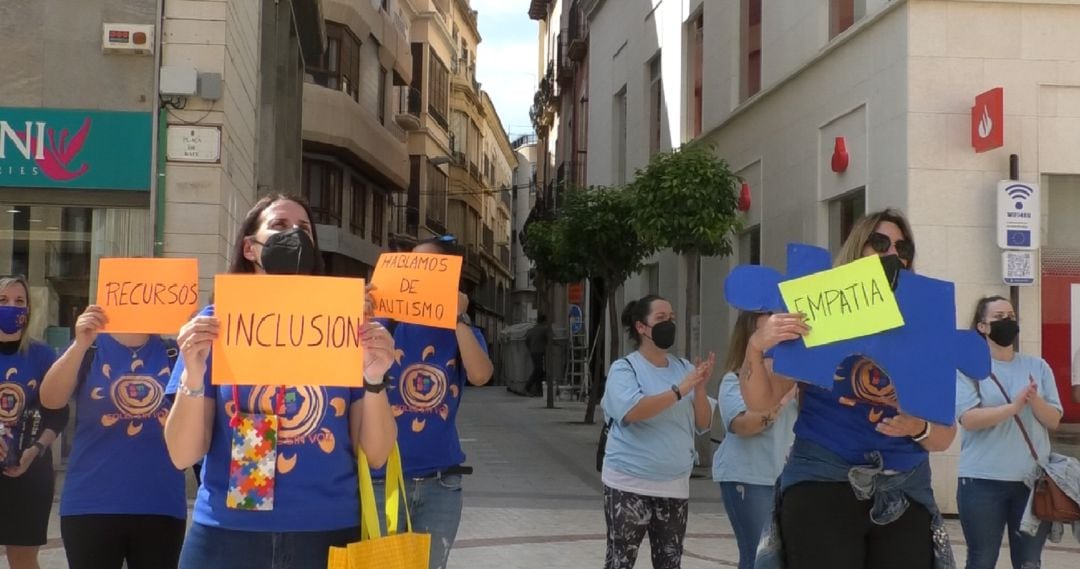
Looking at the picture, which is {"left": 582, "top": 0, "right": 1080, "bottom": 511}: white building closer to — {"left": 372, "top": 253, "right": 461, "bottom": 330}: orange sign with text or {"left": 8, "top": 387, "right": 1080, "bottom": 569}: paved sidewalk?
{"left": 8, "top": 387, "right": 1080, "bottom": 569}: paved sidewalk

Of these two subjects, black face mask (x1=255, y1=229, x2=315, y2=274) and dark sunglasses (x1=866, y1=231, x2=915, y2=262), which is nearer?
black face mask (x1=255, y1=229, x2=315, y2=274)

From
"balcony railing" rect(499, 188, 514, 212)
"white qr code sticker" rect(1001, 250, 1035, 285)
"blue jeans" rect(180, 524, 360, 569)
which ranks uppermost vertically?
"balcony railing" rect(499, 188, 514, 212)

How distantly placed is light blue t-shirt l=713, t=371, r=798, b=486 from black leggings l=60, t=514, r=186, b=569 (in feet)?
9.09

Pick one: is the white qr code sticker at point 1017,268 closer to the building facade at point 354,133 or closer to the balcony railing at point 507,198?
the building facade at point 354,133

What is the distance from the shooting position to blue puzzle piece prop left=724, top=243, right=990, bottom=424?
4.05 meters

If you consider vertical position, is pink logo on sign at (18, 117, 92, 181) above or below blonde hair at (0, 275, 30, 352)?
above

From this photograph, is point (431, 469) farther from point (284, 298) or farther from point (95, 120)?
point (95, 120)

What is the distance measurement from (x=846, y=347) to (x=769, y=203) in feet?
46.8

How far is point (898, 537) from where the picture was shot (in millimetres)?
4211

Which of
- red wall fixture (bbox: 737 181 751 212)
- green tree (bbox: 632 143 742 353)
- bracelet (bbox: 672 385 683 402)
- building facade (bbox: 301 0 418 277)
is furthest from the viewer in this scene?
building facade (bbox: 301 0 418 277)

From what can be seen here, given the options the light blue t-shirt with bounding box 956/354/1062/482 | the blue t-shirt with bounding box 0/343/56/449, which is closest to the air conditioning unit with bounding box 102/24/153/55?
the blue t-shirt with bounding box 0/343/56/449

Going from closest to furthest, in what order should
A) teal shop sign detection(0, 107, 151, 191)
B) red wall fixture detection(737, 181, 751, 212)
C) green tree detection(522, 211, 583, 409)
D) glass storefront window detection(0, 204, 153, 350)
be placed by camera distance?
1. teal shop sign detection(0, 107, 151, 191)
2. glass storefront window detection(0, 204, 153, 350)
3. red wall fixture detection(737, 181, 751, 212)
4. green tree detection(522, 211, 583, 409)

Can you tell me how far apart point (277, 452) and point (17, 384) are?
325cm

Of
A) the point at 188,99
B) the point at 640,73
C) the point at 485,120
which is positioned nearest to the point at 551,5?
the point at 485,120
